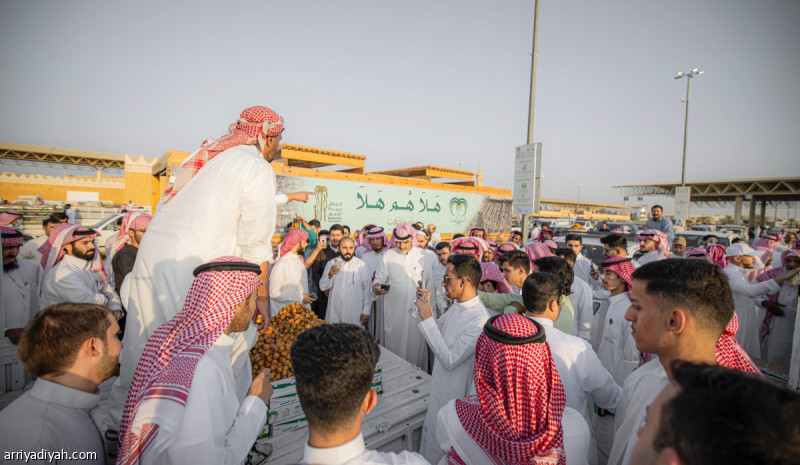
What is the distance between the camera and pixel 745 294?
16.3 ft

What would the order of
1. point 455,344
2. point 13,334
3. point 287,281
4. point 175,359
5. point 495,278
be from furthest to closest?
1. point 287,281
2. point 495,278
3. point 13,334
4. point 455,344
5. point 175,359

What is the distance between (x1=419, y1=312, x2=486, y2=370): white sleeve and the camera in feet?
8.24

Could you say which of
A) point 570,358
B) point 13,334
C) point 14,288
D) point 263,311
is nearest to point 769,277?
point 570,358

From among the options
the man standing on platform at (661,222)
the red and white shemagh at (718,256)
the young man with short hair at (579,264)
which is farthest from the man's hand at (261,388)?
the man standing on platform at (661,222)

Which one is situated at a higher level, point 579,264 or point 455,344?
point 579,264

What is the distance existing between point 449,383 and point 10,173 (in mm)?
31139

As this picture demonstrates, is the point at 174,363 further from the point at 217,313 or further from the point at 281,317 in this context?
the point at 281,317

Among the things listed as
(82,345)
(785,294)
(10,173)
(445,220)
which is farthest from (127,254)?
(10,173)

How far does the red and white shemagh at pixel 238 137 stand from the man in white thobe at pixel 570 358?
2.14 m

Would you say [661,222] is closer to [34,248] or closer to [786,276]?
[786,276]

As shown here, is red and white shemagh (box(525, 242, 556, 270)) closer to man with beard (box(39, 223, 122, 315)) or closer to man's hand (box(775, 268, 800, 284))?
man's hand (box(775, 268, 800, 284))

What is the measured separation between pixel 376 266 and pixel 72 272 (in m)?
4.12

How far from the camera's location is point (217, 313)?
62.7 inches

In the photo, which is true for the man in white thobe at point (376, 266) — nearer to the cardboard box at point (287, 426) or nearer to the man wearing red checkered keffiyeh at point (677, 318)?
the cardboard box at point (287, 426)
